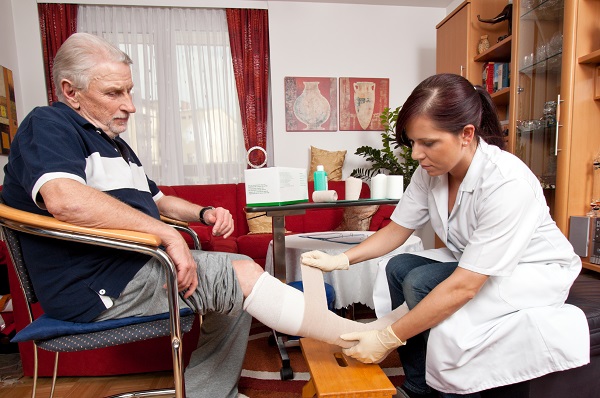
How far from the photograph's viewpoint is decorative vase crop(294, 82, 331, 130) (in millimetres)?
3605

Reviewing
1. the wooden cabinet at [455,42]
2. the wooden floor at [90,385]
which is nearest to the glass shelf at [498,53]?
the wooden cabinet at [455,42]

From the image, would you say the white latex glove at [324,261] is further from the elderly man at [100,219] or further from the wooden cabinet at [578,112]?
the wooden cabinet at [578,112]

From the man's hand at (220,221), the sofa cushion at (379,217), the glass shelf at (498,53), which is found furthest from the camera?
the sofa cushion at (379,217)

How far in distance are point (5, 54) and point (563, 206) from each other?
4363 millimetres

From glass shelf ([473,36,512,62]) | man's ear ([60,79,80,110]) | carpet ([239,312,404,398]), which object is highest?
glass shelf ([473,36,512,62])

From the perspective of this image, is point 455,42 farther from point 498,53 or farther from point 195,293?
point 195,293

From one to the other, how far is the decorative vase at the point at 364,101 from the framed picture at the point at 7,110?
3.08 meters

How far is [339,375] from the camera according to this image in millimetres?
881

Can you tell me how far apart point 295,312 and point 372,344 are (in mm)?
212

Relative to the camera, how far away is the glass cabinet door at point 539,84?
7.06 feet

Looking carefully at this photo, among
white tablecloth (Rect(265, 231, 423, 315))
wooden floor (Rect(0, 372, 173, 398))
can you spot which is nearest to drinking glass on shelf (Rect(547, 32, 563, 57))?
white tablecloth (Rect(265, 231, 423, 315))

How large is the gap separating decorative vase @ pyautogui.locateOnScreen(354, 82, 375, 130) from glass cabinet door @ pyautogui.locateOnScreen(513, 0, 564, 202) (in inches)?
59.2

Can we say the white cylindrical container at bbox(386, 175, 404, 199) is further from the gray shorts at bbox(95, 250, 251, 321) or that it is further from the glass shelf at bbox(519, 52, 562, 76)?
the glass shelf at bbox(519, 52, 562, 76)

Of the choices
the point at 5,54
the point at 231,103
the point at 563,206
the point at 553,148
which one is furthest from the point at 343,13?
the point at 5,54
